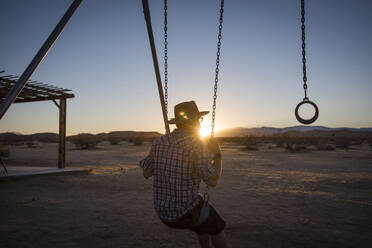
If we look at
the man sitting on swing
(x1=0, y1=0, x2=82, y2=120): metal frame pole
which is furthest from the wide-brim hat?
(x1=0, y1=0, x2=82, y2=120): metal frame pole

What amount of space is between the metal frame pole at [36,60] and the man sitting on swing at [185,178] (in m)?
1.71

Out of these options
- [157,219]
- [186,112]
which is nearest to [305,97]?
[186,112]

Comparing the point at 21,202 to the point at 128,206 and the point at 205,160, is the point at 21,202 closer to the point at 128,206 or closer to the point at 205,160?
the point at 128,206

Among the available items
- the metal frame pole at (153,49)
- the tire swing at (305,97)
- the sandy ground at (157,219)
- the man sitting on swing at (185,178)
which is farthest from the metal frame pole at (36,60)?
the tire swing at (305,97)

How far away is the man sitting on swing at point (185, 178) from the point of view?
1.97 meters

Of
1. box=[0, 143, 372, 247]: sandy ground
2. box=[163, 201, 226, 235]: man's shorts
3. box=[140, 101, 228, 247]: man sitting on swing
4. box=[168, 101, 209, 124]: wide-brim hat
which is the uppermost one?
box=[168, 101, 209, 124]: wide-brim hat

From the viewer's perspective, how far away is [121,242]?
3.41 m

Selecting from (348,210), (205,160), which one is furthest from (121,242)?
(348,210)

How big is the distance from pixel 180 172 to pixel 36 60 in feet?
6.79

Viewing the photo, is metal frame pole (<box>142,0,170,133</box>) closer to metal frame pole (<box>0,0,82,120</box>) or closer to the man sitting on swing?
metal frame pole (<box>0,0,82,120</box>)

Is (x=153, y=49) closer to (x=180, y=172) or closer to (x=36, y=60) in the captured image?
(x=36, y=60)

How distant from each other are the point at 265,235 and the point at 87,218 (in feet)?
9.75

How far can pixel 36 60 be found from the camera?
9.07ft

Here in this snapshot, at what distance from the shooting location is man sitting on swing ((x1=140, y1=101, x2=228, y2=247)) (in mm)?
1974
